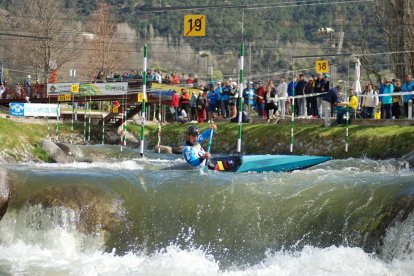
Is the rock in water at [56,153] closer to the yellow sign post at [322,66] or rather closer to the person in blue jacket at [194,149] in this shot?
the person in blue jacket at [194,149]

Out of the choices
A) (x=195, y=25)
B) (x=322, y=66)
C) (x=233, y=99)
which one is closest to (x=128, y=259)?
(x=233, y=99)

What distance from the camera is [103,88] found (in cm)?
4025

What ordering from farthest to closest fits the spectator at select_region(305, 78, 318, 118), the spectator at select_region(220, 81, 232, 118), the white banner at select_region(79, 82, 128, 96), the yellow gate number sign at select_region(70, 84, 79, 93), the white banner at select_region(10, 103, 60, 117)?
the yellow gate number sign at select_region(70, 84, 79, 93) → the white banner at select_region(79, 82, 128, 96) → the white banner at select_region(10, 103, 60, 117) → the spectator at select_region(220, 81, 232, 118) → the spectator at select_region(305, 78, 318, 118)

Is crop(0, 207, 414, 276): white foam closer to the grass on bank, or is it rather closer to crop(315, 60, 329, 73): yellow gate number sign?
the grass on bank

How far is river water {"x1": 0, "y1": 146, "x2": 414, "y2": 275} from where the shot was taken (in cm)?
1157

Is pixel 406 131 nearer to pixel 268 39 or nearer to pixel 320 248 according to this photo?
pixel 320 248

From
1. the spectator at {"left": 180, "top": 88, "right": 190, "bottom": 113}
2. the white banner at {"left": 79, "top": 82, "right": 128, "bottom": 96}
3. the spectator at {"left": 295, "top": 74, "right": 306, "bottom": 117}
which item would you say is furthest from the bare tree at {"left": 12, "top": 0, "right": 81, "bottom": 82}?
the spectator at {"left": 295, "top": 74, "right": 306, "bottom": 117}

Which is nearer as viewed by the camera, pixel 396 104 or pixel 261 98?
pixel 396 104

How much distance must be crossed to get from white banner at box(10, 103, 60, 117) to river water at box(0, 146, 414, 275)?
23015 mm

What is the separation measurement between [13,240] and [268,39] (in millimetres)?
107899

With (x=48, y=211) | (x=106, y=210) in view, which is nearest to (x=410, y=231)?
(x=106, y=210)

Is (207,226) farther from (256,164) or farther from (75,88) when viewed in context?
(75,88)

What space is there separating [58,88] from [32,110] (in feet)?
17.5

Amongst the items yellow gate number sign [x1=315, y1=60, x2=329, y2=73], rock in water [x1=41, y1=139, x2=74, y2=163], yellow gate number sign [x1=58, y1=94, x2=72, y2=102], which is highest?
yellow gate number sign [x1=315, y1=60, x2=329, y2=73]
